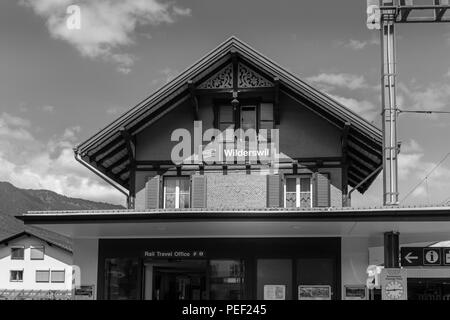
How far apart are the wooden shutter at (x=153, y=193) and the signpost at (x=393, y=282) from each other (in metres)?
6.47

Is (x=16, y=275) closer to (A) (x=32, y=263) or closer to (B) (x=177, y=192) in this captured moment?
(A) (x=32, y=263)

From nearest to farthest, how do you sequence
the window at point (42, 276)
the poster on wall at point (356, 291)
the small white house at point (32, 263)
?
the poster on wall at point (356, 291), the small white house at point (32, 263), the window at point (42, 276)

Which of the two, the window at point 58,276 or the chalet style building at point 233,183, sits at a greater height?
the chalet style building at point 233,183

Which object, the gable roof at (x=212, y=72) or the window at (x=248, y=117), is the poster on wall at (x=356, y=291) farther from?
the window at (x=248, y=117)

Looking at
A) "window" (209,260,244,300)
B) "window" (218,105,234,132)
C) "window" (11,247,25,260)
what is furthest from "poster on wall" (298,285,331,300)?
"window" (11,247,25,260)

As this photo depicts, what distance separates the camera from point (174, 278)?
16016mm

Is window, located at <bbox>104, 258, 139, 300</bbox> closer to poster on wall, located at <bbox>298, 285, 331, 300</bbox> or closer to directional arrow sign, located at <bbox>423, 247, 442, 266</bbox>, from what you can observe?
poster on wall, located at <bbox>298, 285, 331, 300</bbox>

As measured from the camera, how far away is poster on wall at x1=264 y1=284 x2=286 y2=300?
14.9 metres

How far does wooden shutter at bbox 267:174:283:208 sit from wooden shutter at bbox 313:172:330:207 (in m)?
0.89

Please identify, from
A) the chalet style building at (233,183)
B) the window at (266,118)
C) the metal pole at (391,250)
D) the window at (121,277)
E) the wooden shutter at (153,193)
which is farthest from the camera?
the window at (266,118)

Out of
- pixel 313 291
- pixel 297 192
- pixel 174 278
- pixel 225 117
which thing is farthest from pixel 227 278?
pixel 225 117

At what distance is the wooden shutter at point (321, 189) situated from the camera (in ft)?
53.3

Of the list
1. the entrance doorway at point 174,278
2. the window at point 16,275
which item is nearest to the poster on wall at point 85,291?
the entrance doorway at point 174,278
